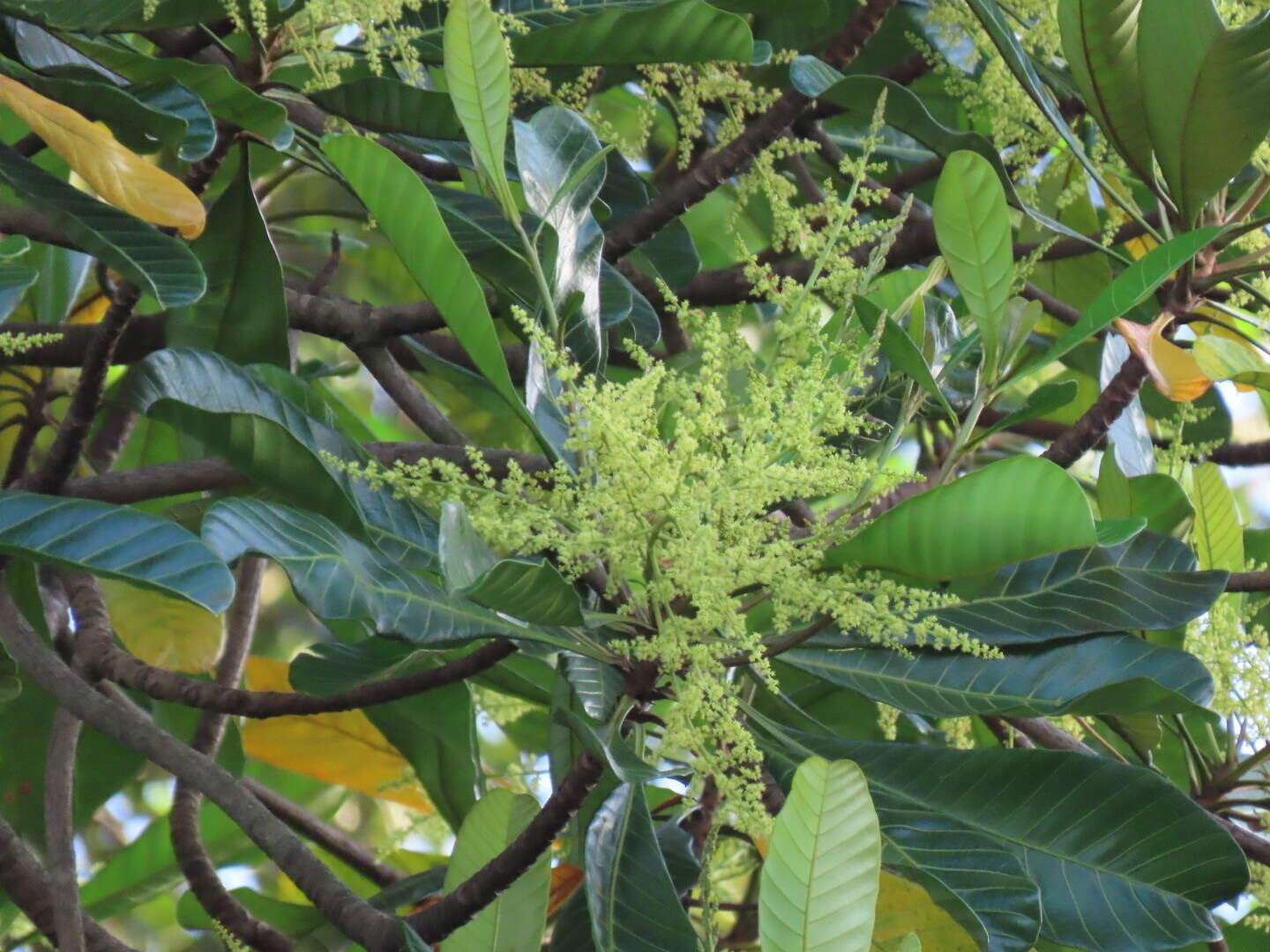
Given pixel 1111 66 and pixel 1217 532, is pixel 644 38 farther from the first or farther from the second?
pixel 1217 532

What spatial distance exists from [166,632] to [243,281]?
1.69ft

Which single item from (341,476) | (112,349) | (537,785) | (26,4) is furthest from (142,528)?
(537,785)

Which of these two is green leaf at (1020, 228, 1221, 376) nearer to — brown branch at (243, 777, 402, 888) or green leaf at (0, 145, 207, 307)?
green leaf at (0, 145, 207, 307)

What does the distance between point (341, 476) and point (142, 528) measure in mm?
171

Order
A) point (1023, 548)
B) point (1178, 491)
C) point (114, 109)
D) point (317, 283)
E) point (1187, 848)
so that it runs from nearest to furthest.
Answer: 1. point (1023, 548)
2. point (1187, 848)
3. point (114, 109)
4. point (1178, 491)
5. point (317, 283)

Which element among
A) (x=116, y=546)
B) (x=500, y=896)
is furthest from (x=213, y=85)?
(x=500, y=896)

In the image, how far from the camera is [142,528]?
32.8 inches

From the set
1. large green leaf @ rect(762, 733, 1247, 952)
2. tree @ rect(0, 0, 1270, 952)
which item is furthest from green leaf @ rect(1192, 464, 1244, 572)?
large green leaf @ rect(762, 733, 1247, 952)

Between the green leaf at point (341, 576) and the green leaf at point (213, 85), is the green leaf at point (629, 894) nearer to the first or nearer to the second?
the green leaf at point (341, 576)

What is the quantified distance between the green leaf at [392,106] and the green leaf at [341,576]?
451 mm

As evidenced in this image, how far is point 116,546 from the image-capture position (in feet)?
2.73

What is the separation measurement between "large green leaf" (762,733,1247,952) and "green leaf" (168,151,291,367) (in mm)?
664

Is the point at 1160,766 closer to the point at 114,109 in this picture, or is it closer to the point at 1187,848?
the point at 1187,848

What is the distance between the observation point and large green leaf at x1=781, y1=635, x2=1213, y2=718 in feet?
3.13
